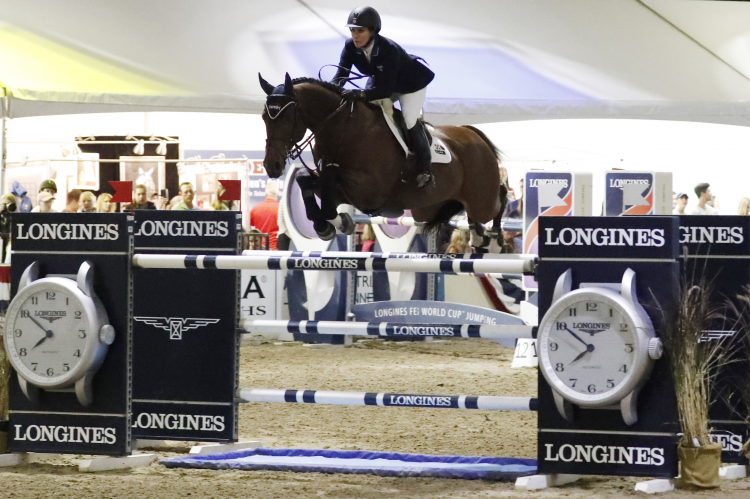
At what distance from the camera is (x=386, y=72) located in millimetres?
4852

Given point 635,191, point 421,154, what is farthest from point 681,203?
point 421,154

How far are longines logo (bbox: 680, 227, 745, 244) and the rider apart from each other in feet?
4.70

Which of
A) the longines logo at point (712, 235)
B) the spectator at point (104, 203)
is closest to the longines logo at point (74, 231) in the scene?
the longines logo at point (712, 235)

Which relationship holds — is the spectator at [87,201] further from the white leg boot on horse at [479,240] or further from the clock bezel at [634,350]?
the clock bezel at [634,350]

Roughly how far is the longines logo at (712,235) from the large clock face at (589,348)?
0.67 m

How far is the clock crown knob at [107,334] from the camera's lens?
13.1ft

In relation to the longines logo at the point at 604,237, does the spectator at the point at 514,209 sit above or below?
above

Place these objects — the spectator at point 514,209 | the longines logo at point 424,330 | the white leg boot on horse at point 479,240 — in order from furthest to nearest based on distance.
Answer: the spectator at point 514,209 < the white leg boot on horse at point 479,240 < the longines logo at point 424,330

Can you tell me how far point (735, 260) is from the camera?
3.99 metres

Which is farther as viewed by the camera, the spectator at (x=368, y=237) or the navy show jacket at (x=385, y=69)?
the spectator at (x=368, y=237)

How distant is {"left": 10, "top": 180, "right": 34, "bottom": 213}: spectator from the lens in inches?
384

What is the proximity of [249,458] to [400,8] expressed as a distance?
285 inches

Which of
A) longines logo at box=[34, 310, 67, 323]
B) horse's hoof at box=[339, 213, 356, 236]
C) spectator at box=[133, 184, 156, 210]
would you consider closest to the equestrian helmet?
horse's hoof at box=[339, 213, 356, 236]

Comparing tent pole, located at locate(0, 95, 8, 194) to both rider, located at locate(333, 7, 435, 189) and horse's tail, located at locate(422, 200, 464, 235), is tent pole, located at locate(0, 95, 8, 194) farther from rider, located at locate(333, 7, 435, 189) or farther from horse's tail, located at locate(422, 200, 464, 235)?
rider, located at locate(333, 7, 435, 189)
